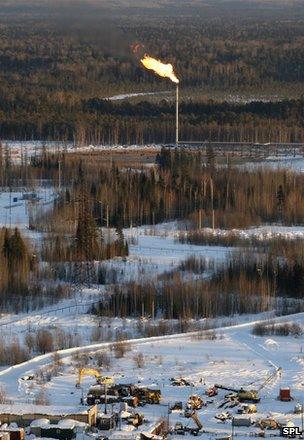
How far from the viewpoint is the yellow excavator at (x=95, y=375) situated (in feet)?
76.9

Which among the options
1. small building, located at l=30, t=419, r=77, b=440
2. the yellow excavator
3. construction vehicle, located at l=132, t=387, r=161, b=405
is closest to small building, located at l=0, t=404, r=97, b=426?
small building, located at l=30, t=419, r=77, b=440

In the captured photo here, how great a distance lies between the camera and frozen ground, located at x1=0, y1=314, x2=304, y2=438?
73.3ft

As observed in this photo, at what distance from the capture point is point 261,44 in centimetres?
9300

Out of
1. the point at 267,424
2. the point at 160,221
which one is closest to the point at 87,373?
the point at 267,424

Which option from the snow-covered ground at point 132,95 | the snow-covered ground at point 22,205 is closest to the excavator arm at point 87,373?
the snow-covered ground at point 22,205

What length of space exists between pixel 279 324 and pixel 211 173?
15552 millimetres

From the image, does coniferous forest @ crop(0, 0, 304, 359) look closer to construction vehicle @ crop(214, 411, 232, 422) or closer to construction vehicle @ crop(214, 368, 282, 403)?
construction vehicle @ crop(214, 368, 282, 403)

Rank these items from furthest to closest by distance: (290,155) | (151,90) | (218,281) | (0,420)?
(151,90) → (290,155) → (218,281) → (0,420)

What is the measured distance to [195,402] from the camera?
73.3ft

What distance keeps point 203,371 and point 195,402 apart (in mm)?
2267

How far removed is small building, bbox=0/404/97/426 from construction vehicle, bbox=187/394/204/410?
129 cm

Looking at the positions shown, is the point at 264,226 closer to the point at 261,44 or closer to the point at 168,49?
the point at 168,49

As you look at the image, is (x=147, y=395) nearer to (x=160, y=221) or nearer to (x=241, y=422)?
(x=241, y=422)

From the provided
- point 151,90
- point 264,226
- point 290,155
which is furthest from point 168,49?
point 264,226
